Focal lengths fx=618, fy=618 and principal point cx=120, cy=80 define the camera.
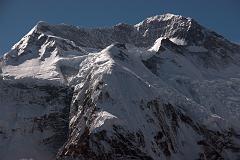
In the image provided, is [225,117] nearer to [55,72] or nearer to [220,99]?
[220,99]

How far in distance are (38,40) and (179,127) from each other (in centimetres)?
5754

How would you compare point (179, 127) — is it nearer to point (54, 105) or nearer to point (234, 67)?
point (54, 105)

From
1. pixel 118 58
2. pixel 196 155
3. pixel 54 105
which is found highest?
pixel 118 58

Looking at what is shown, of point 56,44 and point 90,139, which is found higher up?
point 56,44

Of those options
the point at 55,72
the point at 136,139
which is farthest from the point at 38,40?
the point at 136,139

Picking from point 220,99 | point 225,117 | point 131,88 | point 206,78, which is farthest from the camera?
point 206,78

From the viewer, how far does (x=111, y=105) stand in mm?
110750

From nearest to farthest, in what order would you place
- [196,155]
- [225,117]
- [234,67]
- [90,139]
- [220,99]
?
1. [90,139]
2. [196,155]
3. [225,117]
4. [220,99]
5. [234,67]

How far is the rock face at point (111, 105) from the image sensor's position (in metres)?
105

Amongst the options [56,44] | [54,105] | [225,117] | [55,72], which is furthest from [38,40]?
[225,117]

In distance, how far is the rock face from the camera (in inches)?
4119

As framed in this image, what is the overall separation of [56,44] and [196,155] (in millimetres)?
56161

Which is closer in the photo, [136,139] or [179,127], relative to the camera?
[136,139]

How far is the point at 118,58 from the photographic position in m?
140
